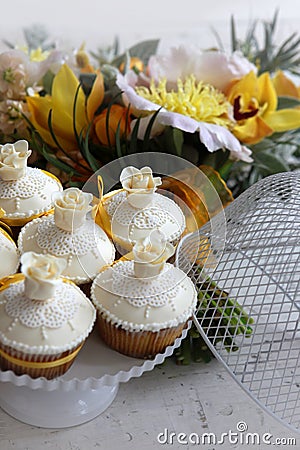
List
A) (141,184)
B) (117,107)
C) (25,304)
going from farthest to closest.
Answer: (117,107)
(141,184)
(25,304)

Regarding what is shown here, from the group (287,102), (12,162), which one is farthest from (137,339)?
(287,102)

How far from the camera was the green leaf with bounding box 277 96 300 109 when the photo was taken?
110 cm

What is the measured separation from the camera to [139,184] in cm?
71

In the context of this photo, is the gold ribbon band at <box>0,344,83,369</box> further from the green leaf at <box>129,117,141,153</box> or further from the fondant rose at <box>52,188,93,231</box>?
the green leaf at <box>129,117,141,153</box>

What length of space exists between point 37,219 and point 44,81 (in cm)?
37

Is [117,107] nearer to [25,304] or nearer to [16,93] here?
[16,93]

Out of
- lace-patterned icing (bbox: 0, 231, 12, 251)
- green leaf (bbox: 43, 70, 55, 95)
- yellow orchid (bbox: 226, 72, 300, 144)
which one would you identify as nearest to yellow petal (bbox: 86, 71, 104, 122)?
green leaf (bbox: 43, 70, 55, 95)

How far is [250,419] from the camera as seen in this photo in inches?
28.6

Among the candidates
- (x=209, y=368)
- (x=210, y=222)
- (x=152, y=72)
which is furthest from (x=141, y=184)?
(x=152, y=72)

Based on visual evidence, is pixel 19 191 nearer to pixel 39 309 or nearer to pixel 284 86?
pixel 39 309

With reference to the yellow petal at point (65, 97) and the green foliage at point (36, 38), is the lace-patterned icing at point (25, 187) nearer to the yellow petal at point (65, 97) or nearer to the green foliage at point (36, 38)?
the yellow petal at point (65, 97)

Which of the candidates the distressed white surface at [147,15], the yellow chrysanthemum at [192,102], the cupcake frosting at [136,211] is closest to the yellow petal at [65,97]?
the yellow chrysanthemum at [192,102]

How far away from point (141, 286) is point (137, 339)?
0.05m

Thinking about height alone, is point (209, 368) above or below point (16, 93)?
below
